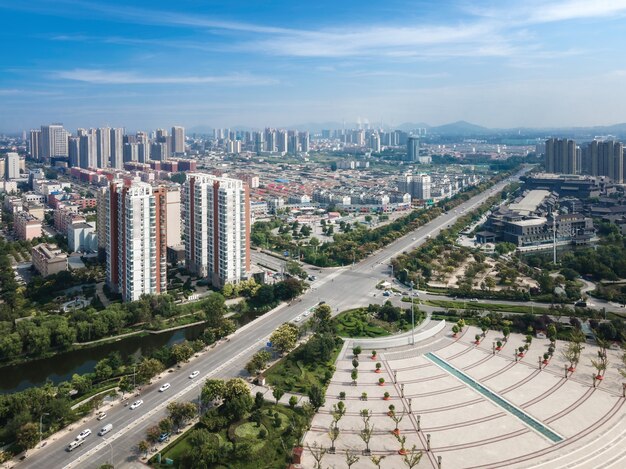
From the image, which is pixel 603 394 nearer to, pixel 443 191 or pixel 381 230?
pixel 381 230

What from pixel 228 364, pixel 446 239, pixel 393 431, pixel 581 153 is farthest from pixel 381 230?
pixel 581 153

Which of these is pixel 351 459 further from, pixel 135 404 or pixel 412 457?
pixel 135 404

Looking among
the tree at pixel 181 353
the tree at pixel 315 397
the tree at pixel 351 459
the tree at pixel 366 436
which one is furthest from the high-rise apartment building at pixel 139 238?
the tree at pixel 351 459

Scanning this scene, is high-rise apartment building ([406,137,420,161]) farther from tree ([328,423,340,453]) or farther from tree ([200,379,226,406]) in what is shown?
tree ([328,423,340,453])

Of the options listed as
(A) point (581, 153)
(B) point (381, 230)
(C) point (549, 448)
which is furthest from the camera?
(A) point (581, 153)

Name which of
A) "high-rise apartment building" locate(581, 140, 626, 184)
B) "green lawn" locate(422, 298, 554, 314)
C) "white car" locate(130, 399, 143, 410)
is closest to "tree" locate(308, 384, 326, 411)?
"white car" locate(130, 399, 143, 410)

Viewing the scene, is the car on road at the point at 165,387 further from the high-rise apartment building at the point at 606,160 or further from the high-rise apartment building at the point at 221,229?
the high-rise apartment building at the point at 606,160

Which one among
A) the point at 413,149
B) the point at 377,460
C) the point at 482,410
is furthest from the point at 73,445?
the point at 413,149
